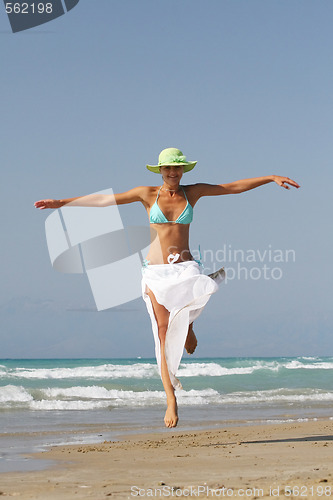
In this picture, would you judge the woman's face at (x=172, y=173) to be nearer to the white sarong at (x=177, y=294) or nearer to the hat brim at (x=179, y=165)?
the hat brim at (x=179, y=165)

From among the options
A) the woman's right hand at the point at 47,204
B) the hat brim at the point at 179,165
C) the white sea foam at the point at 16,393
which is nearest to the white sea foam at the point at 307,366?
the white sea foam at the point at 16,393

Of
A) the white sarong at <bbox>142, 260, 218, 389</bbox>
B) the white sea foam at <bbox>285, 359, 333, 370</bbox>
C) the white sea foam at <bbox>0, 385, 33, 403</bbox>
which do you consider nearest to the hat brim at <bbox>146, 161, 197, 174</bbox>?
the white sarong at <bbox>142, 260, 218, 389</bbox>

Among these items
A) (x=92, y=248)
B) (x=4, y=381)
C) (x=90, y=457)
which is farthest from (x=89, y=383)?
(x=90, y=457)

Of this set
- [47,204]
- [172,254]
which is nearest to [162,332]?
[172,254]

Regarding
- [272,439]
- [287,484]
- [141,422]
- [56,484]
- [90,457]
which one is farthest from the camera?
[141,422]

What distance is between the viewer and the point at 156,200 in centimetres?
693

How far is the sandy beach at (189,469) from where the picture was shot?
14.7 feet

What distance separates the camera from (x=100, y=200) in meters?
6.82

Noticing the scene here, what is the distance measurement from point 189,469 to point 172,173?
114 inches

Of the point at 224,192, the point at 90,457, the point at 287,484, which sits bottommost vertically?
the point at 90,457

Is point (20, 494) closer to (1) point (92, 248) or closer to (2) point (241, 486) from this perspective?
(2) point (241, 486)

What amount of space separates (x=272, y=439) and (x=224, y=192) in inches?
124

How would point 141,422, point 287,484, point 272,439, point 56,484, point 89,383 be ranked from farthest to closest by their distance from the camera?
point 89,383
point 141,422
point 272,439
point 56,484
point 287,484

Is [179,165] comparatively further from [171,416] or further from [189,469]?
[189,469]
